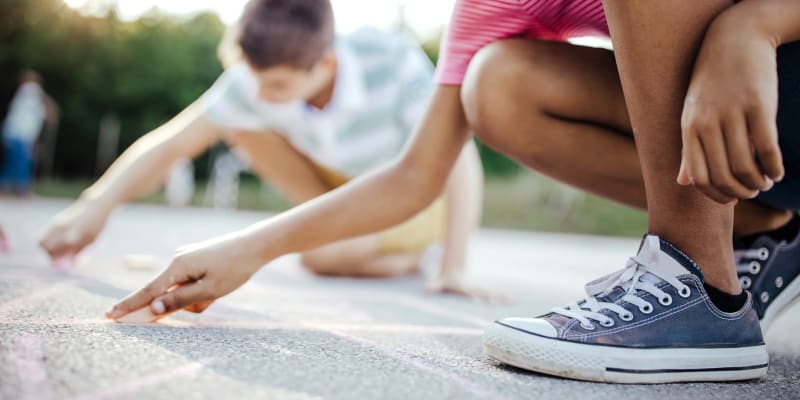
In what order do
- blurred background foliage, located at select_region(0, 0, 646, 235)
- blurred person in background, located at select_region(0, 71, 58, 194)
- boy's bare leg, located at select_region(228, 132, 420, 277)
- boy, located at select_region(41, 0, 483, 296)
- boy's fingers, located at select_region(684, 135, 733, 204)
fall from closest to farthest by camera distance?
boy's fingers, located at select_region(684, 135, 733, 204)
boy, located at select_region(41, 0, 483, 296)
boy's bare leg, located at select_region(228, 132, 420, 277)
blurred person in background, located at select_region(0, 71, 58, 194)
blurred background foliage, located at select_region(0, 0, 646, 235)

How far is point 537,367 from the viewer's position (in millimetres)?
1053

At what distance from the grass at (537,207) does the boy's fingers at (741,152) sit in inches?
382

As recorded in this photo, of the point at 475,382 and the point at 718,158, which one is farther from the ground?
the point at 718,158

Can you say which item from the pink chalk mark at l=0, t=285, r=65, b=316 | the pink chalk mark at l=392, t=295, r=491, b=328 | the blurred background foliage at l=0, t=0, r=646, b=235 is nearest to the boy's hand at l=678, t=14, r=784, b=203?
the pink chalk mark at l=392, t=295, r=491, b=328

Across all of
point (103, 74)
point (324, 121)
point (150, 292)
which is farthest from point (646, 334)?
point (103, 74)

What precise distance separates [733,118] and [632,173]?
0.68 meters

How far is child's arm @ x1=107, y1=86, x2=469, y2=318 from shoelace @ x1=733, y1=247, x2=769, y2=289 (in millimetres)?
597

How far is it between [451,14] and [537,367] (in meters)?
0.81

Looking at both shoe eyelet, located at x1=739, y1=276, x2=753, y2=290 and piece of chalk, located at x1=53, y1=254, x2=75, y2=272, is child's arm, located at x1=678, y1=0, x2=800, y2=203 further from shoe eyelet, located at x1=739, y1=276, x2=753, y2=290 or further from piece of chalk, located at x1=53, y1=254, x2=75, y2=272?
piece of chalk, located at x1=53, y1=254, x2=75, y2=272

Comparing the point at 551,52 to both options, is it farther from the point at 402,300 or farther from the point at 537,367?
the point at 402,300

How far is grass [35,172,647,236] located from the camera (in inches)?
433

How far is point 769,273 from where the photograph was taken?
1.34 m

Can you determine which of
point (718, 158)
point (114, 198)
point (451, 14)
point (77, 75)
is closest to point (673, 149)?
point (718, 158)

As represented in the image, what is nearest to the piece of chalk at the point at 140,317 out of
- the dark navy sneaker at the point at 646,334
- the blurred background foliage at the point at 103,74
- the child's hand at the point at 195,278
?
the child's hand at the point at 195,278
